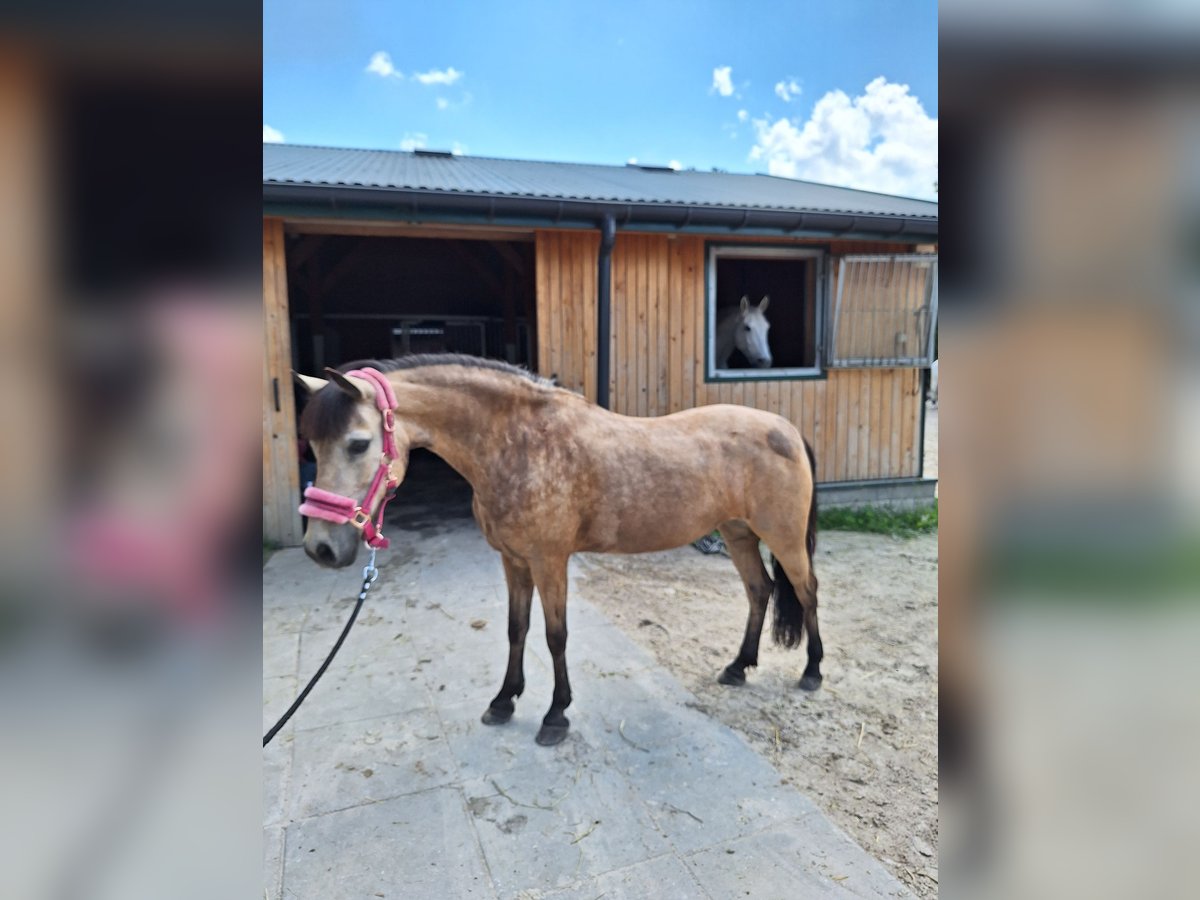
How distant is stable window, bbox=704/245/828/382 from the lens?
634cm

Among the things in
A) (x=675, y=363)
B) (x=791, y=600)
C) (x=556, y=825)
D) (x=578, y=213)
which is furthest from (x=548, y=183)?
(x=556, y=825)

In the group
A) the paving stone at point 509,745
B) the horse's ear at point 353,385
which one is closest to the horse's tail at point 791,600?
the paving stone at point 509,745

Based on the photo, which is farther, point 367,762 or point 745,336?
point 745,336

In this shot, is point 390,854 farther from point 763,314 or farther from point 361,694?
point 763,314

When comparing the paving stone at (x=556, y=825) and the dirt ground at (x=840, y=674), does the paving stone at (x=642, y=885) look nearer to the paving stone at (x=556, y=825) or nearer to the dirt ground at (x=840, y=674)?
the paving stone at (x=556, y=825)

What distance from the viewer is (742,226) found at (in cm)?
567

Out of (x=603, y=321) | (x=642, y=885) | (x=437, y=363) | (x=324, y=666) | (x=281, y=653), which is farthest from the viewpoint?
(x=603, y=321)

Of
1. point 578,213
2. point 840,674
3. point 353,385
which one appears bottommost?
point 840,674

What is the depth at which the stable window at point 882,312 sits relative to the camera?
6.30 m

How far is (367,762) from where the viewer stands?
2.40 meters

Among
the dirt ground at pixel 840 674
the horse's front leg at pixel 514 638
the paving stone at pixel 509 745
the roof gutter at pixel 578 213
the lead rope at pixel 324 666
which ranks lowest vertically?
the dirt ground at pixel 840 674

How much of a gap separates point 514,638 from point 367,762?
29.6 inches

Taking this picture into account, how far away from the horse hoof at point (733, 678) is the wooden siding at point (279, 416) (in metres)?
3.98

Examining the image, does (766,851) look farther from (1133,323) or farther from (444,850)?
(1133,323)
